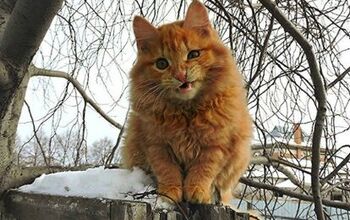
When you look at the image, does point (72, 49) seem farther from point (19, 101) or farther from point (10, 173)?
point (10, 173)

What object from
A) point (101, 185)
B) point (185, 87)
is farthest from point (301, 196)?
point (101, 185)

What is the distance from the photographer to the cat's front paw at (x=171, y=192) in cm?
125

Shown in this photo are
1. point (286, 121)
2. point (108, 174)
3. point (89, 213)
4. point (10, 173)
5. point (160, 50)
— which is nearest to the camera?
point (89, 213)

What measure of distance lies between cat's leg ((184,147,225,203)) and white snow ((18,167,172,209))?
0.12 meters

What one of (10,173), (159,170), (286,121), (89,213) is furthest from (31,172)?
(286,121)

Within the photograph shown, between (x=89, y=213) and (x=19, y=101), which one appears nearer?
(x=89, y=213)

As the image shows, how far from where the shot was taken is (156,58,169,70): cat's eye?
60.8 inches

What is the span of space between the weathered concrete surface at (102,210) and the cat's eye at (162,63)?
0.52m

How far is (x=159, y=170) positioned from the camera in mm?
1445

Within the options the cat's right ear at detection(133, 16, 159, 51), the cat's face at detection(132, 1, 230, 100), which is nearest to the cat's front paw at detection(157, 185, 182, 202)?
Answer: the cat's face at detection(132, 1, 230, 100)

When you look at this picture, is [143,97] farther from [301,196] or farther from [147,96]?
[301,196]

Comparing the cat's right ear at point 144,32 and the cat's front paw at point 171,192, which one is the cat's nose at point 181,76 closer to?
the cat's right ear at point 144,32

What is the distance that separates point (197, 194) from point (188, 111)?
317 millimetres

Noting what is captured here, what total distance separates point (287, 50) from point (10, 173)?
189cm
